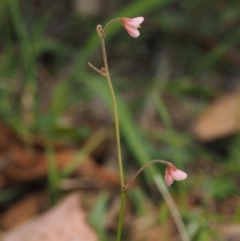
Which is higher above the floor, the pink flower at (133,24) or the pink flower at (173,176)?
the pink flower at (133,24)

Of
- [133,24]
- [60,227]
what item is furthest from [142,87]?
[133,24]

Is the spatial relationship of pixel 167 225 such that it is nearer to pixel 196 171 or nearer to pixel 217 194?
pixel 217 194

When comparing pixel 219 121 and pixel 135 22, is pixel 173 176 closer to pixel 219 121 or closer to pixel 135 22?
pixel 135 22

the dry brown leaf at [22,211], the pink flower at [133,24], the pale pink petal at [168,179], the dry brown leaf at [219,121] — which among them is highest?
the pink flower at [133,24]

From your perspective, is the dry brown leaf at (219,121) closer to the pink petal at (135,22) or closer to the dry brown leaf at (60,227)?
the dry brown leaf at (60,227)

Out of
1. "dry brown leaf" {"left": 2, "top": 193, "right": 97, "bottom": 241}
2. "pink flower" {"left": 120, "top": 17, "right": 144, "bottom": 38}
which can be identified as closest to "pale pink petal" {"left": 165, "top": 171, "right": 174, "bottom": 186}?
"pink flower" {"left": 120, "top": 17, "right": 144, "bottom": 38}

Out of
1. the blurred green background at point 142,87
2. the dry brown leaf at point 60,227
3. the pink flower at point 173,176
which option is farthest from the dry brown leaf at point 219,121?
the pink flower at point 173,176
